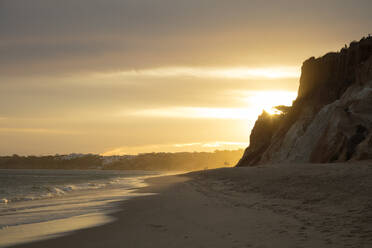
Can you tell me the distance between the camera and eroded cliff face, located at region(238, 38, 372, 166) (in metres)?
25.2

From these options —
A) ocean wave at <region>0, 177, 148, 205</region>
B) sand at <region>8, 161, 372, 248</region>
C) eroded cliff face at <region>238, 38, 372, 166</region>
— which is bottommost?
ocean wave at <region>0, 177, 148, 205</region>

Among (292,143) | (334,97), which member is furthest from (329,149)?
(334,97)

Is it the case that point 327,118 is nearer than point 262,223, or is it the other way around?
point 262,223

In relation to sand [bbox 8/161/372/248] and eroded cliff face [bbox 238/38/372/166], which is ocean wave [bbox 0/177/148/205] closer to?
sand [bbox 8/161/372/248]

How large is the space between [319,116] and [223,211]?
25398mm

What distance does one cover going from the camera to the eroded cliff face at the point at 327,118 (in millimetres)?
25250

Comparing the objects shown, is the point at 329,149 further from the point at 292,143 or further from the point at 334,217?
the point at 334,217

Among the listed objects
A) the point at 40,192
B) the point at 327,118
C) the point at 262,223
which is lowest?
the point at 40,192

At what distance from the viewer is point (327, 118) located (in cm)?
3123

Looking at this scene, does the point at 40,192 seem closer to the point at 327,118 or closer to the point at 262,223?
the point at 262,223

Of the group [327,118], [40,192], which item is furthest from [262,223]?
[327,118]

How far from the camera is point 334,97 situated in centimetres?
3809

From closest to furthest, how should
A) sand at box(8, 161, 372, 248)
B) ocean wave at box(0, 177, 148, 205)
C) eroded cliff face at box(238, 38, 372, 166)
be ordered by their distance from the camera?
sand at box(8, 161, 372, 248), ocean wave at box(0, 177, 148, 205), eroded cliff face at box(238, 38, 372, 166)

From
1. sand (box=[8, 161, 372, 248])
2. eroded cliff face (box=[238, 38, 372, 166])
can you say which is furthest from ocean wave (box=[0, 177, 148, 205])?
eroded cliff face (box=[238, 38, 372, 166])
